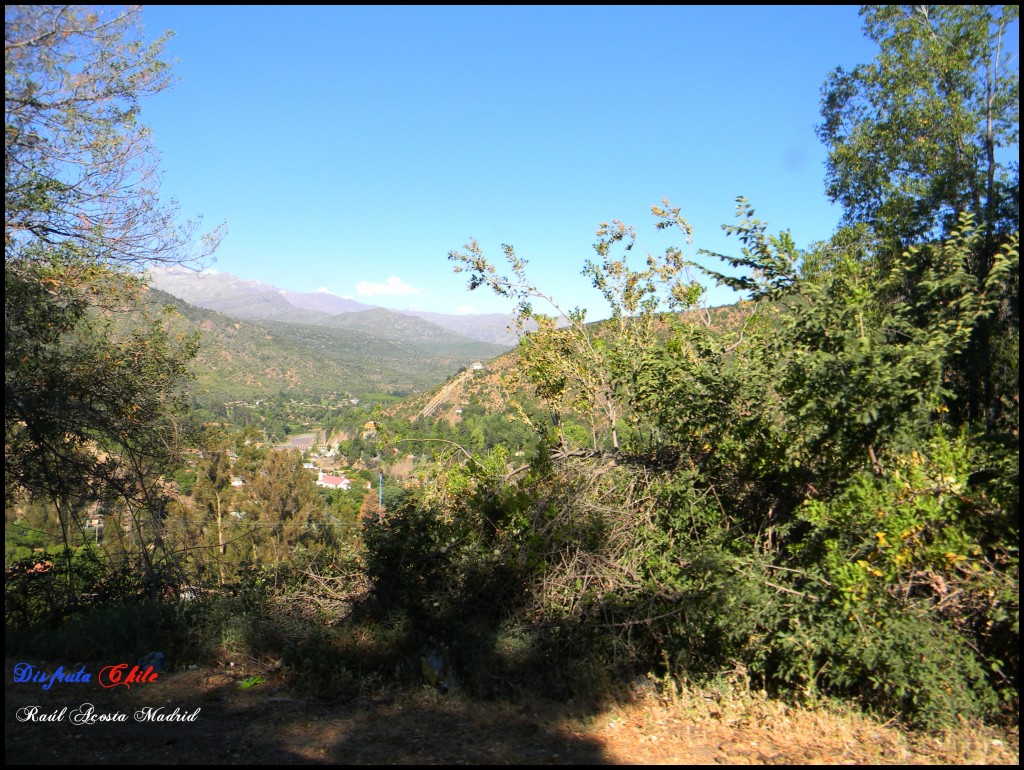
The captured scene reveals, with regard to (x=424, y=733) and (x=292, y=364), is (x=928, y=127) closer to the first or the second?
(x=424, y=733)

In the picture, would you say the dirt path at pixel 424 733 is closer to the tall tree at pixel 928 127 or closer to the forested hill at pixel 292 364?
the tall tree at pixel 928 127

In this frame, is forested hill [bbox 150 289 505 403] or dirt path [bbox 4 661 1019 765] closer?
dirt path [bbox 4 661 1019 765]

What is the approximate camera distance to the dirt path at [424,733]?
403cm

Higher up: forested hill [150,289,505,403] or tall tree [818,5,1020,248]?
tall tree [818,5,1020,248]

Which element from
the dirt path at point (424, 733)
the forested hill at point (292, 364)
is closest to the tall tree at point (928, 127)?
the dirt path at point (424, 733)

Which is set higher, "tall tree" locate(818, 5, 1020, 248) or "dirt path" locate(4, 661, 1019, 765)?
"tall tree" locate(818, 5, 1020, 248)

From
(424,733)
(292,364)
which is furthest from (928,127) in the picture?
(292,364)

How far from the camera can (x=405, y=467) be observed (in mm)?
29703

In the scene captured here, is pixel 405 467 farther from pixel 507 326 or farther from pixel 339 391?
pixel 339 391

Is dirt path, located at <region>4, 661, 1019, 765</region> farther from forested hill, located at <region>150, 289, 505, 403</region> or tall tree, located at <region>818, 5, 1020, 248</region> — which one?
forested hill, located at <region>150, 289, 505, 403</region>

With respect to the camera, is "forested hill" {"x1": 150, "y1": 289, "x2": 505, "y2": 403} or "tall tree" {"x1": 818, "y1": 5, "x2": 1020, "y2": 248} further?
"forested hill" {"x1": 150, "y1": 289, "x2": 505, "y2": 403}

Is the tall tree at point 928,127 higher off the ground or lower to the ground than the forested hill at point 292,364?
higher

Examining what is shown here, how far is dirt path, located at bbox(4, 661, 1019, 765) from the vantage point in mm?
4031

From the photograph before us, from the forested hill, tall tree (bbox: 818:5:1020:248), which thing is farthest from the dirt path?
the forested hill
